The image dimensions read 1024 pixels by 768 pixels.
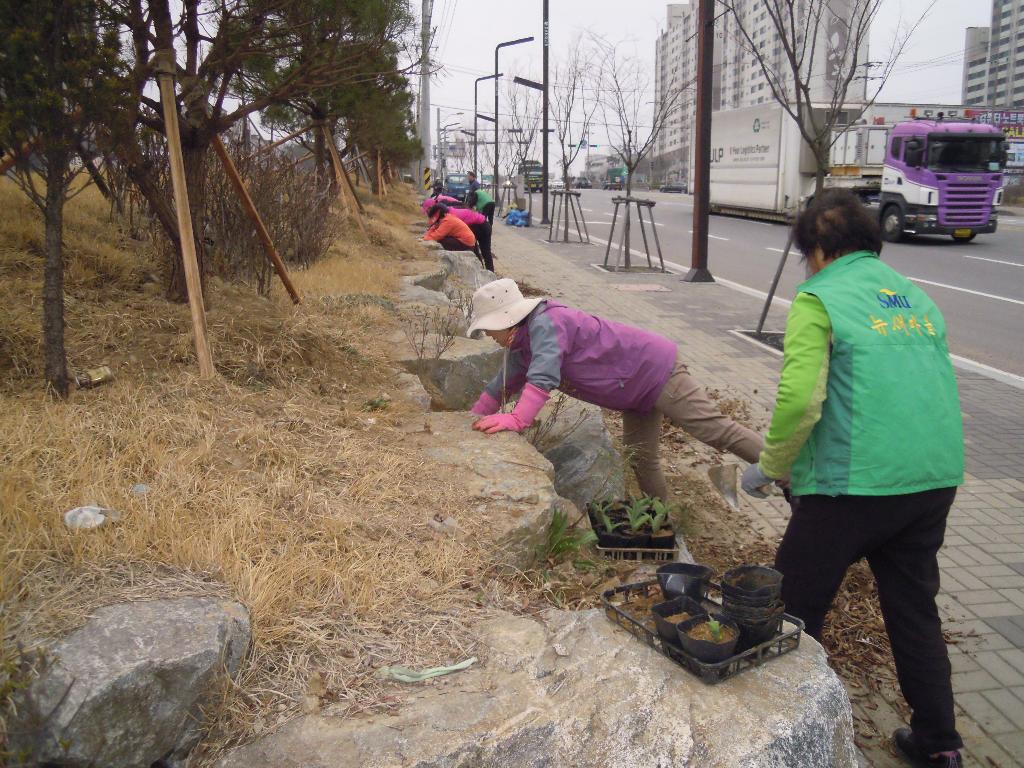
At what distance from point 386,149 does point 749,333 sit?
642 inches

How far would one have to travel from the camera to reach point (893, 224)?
71.3 ft

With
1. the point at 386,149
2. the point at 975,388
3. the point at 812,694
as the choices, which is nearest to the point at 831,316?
the point at 812,694

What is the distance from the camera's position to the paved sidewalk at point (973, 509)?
326 centimetres

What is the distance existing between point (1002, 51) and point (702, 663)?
218ft

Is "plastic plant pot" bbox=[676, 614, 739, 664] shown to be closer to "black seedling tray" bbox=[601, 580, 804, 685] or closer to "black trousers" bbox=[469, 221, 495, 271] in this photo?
"black seedling tray" bbox=[601, 580, 804, 685]

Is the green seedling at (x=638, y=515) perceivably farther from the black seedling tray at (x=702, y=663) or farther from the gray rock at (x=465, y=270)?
the gray rock at (x=465, y=270)

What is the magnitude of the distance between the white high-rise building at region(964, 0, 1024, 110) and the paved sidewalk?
1996 inches

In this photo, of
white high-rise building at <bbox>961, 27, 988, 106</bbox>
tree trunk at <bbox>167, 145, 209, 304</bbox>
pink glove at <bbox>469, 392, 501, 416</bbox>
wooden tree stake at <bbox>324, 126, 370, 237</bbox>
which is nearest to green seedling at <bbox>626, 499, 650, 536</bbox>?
pink glove at <bbox>469, 392, 501, 416</bbox>

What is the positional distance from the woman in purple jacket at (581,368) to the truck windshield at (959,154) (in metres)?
19.2

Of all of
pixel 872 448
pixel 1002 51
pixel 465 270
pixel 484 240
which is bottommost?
pixel 465 270

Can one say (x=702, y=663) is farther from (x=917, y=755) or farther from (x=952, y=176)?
(x=952, y=176)

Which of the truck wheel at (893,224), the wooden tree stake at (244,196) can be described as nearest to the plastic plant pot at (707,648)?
the wooden tree stake at (244,196)

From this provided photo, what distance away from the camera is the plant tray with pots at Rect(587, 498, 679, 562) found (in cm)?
367

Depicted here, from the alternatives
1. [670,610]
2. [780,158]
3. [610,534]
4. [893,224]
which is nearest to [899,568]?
[670,610]
